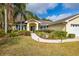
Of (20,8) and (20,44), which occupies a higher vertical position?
(20,8)

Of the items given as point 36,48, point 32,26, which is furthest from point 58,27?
point 36,48

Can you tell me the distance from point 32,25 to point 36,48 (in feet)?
1.77

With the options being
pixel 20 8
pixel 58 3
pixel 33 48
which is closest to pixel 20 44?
pixel 33 48

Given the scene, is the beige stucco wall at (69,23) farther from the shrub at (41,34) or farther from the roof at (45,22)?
the shrub at (41,34)

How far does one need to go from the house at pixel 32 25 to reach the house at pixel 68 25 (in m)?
0.16

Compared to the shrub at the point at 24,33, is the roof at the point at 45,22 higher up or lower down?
higher up

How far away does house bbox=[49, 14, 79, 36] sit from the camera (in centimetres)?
696

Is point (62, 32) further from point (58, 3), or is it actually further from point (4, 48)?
point (4, 48)

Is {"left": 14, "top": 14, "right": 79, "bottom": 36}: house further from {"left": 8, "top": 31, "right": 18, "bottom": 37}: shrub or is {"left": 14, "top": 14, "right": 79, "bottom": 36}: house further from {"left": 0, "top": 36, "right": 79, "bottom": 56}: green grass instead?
{"left": 0, "top": 36, "right": 79, "bottom": 56}: green grass

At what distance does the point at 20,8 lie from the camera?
701 centimetres

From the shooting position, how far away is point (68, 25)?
704 centimetres

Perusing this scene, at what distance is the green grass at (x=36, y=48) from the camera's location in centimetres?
695

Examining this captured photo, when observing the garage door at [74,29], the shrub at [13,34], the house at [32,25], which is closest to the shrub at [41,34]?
the house at [32,25]

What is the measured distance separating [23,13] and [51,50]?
1.08m
